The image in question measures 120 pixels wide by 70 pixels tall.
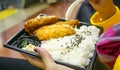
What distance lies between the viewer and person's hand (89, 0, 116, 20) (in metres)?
0.69

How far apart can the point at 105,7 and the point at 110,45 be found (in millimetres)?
247

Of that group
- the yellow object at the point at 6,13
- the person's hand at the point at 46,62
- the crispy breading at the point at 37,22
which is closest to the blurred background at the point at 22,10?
the yellow object at the point at 6,13

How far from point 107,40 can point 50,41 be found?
169 mm

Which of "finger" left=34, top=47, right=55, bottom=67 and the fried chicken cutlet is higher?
the fried chicken cutlet

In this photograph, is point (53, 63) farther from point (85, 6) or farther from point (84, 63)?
point (85, 6)

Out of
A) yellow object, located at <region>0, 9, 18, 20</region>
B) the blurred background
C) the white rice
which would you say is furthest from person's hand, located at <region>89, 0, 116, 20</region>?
yellow object, located at <region>0, 9, 18, 20</region>

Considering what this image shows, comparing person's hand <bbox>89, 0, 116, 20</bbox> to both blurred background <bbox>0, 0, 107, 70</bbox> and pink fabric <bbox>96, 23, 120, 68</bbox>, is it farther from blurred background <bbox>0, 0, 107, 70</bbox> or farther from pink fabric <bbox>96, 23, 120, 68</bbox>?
blurred background <bbox>0, 0, 107, 70</bbox>

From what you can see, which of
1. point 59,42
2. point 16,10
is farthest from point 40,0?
point 59,42

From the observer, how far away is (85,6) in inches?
39.9

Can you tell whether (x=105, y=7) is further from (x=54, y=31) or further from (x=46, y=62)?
(x=46, y=62)

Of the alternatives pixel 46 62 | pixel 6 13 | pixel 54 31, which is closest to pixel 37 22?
pixel 54 31

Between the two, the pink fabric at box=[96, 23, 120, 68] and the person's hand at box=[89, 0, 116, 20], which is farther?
the person's hand at box=[89, 0, 116, 20]

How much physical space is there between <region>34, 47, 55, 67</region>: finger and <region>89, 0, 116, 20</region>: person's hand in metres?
0.31

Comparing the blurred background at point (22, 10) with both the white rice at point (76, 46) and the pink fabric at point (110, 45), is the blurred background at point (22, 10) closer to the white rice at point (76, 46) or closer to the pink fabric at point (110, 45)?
the white rice at point (76, 46)
